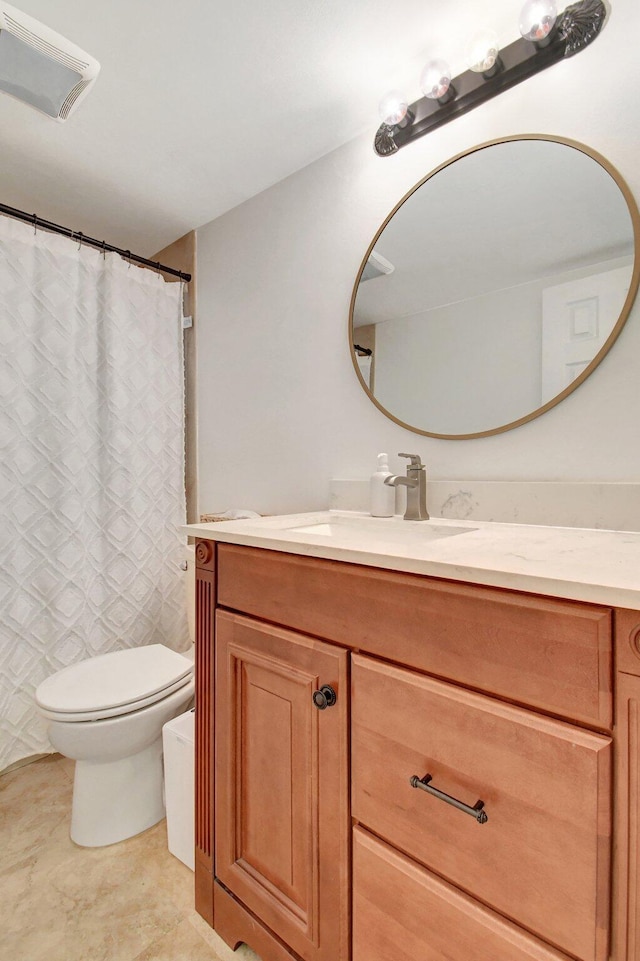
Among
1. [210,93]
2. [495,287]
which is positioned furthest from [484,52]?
[210,93]

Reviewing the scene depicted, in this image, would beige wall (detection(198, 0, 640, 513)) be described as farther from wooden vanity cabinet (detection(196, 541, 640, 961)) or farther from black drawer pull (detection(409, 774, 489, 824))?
black drawer pull (detection(409, 774, 489, 824))

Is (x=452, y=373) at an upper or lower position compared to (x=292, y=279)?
lower

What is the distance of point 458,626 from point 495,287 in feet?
3.18

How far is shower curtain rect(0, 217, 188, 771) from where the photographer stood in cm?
172

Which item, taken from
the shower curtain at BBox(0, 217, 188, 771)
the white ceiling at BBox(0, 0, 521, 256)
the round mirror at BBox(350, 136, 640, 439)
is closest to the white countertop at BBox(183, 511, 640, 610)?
the round mirror at BBox(350, 136, 640, 439)

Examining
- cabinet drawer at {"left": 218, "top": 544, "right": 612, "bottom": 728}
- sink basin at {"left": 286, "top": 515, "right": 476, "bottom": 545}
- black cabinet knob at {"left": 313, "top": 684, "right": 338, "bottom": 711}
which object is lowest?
black cabinet knob at {"left": 313, "top": 684, "right": 338, "bottom": 711}

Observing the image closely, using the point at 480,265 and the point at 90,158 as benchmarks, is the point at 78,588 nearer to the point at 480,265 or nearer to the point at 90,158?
the point at 90,158

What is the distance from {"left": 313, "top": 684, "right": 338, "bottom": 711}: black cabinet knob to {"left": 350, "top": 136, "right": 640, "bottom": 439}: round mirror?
0.79 m

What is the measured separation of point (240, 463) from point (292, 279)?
2.52 feet

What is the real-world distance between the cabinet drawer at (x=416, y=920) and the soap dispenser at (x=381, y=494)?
2.56 ft

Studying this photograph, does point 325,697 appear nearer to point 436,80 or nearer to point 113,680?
point 113,680

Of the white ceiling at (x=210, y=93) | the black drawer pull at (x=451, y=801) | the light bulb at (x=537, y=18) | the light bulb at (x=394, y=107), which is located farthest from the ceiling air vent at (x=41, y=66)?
the black drawer pull at (x=451, y=801)

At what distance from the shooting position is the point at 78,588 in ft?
6.09

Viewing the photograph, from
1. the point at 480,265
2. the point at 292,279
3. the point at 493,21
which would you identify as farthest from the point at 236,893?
the point at 493,21
